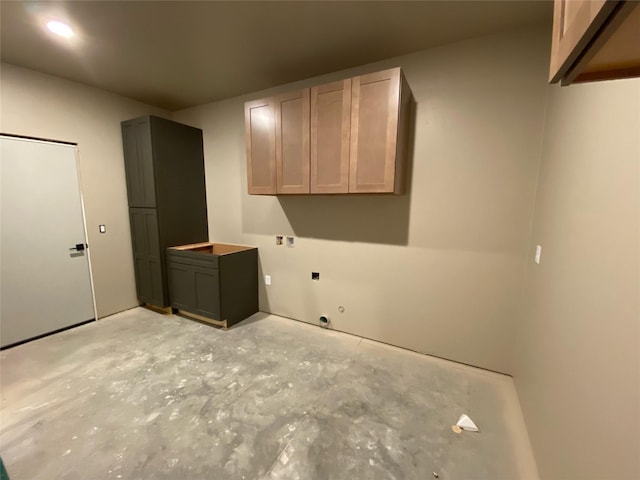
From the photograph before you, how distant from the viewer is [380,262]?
2783 millimetres

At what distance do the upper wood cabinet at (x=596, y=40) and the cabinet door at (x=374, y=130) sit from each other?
1615 mm

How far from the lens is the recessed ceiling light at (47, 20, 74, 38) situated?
204cm

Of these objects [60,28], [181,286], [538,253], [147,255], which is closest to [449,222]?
[538,253]

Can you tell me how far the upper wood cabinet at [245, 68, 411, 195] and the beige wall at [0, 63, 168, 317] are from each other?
191 cm

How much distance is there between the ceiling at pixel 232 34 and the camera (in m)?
1.86

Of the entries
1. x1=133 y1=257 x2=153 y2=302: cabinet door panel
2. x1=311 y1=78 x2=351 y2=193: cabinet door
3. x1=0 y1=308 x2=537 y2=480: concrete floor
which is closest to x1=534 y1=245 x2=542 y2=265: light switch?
x1=0 y1=308 x2=537 y2=480: concrete floor

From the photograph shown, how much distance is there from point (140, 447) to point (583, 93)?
3.19 meters

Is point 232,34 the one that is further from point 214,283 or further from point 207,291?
point 207,291

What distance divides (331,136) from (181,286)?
258 cm

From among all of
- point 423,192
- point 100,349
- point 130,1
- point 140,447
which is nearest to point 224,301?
point 100,349

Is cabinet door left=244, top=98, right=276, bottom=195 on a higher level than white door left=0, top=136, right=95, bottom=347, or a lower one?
higher

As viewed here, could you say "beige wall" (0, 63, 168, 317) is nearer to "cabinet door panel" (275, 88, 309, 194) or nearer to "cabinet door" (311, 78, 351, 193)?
"cabinet door panel" (275, 88, 309, 194)

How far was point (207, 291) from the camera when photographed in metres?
3.17

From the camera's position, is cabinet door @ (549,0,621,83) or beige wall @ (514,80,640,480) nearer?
cabinet door @ (549,0,621,83)
